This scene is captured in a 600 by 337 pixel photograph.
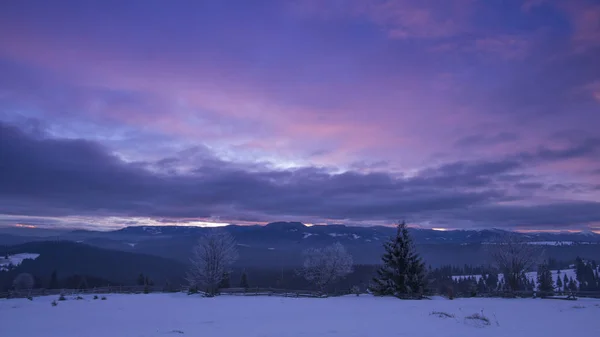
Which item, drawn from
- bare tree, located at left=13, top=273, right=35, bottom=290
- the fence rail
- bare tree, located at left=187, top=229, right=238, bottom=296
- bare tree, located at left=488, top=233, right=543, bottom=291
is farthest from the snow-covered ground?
bare tree, located at left=187, top=229, right=238, bottom=296

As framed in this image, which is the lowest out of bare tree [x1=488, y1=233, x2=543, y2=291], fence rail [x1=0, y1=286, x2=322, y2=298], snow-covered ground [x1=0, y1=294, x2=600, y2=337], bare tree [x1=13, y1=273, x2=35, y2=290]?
bare tree [x1=13, y1=273, x2=35, y2=290]

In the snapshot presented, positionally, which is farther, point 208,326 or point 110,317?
point 110,317

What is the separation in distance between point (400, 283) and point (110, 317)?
1155 inches

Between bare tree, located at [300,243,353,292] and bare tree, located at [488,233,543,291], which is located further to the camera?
bare tree, located at [300,243,353,292]

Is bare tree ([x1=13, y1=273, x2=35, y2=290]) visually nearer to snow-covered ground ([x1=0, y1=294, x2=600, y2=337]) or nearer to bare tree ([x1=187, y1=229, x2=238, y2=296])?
bare tree ([x1=187, y1=229, x2=238, y2=296])

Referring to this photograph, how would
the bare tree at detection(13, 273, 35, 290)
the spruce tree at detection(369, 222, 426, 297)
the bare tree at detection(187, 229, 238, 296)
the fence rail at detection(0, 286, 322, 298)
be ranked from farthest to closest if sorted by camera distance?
the bare tree at detection(187, 229, 238, 296) < the bare tree at detection(13, 273, 35, 290) < the spruce tree at detection(369, 222, 426, 297) < the fence rail at detection(0, 286, 322, 298)

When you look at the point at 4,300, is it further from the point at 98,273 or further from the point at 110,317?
the point at 98,273

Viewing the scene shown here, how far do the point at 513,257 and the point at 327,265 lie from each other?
120 feet

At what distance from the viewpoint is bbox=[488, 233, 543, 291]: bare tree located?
5038 centimetres

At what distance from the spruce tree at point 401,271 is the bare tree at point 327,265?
35059 mm

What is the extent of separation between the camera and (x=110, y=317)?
76.1 ft

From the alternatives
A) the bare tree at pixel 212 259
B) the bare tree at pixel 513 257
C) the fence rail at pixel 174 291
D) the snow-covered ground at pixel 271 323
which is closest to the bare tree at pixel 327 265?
the bare tree at pixel 212 259

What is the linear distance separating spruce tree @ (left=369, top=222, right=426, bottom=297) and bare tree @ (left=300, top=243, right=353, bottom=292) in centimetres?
3506

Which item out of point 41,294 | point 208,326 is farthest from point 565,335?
point 41,294
